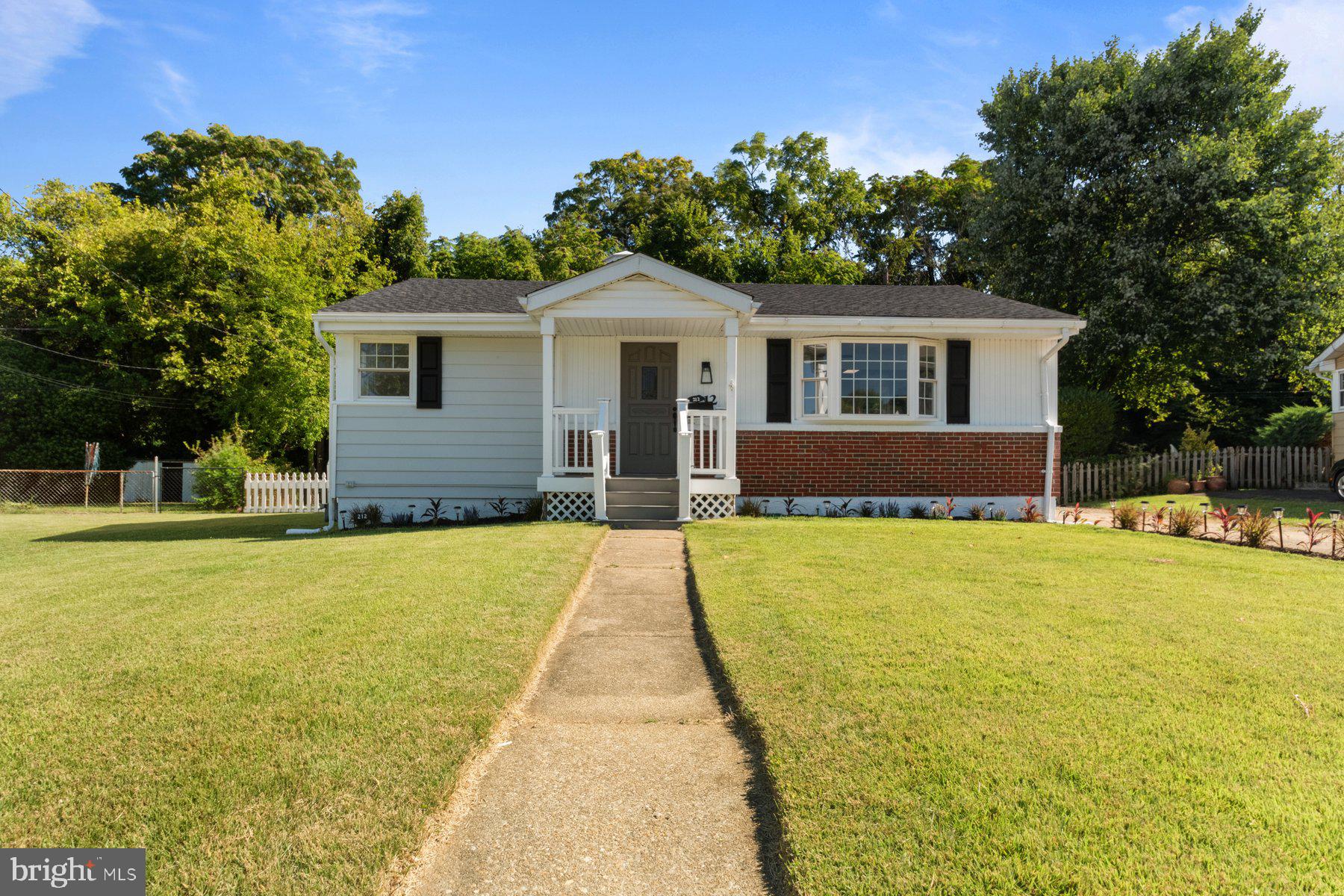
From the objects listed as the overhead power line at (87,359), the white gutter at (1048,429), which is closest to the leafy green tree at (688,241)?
the white gutter at (1048,429)

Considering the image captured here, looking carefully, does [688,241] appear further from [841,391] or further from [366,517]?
[366,517]

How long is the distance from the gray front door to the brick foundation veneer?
135cm

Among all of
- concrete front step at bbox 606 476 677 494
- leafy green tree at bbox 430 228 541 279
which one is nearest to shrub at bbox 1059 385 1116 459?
concrete front step at bbox 606 476 677 494

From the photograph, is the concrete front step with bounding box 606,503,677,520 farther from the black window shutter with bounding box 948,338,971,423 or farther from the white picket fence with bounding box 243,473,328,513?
the white picket fence with bounding box 243,473,328,513

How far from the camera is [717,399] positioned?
12.7 meters

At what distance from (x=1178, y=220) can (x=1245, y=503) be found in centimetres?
918

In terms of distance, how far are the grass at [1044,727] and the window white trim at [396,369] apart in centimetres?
799

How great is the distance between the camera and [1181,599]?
5.96m

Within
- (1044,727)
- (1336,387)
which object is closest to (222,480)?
(1044,727)

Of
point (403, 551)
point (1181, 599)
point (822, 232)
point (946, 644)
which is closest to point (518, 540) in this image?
point (403, 551)

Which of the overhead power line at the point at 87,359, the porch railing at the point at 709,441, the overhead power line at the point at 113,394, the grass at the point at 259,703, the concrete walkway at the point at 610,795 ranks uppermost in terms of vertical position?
the overhead power line at the point at 87,359

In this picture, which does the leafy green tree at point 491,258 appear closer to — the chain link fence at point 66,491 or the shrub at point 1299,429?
the chain link fence at point 66,491

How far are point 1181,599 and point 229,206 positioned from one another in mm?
28287

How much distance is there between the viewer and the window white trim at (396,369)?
1275 centimetres
